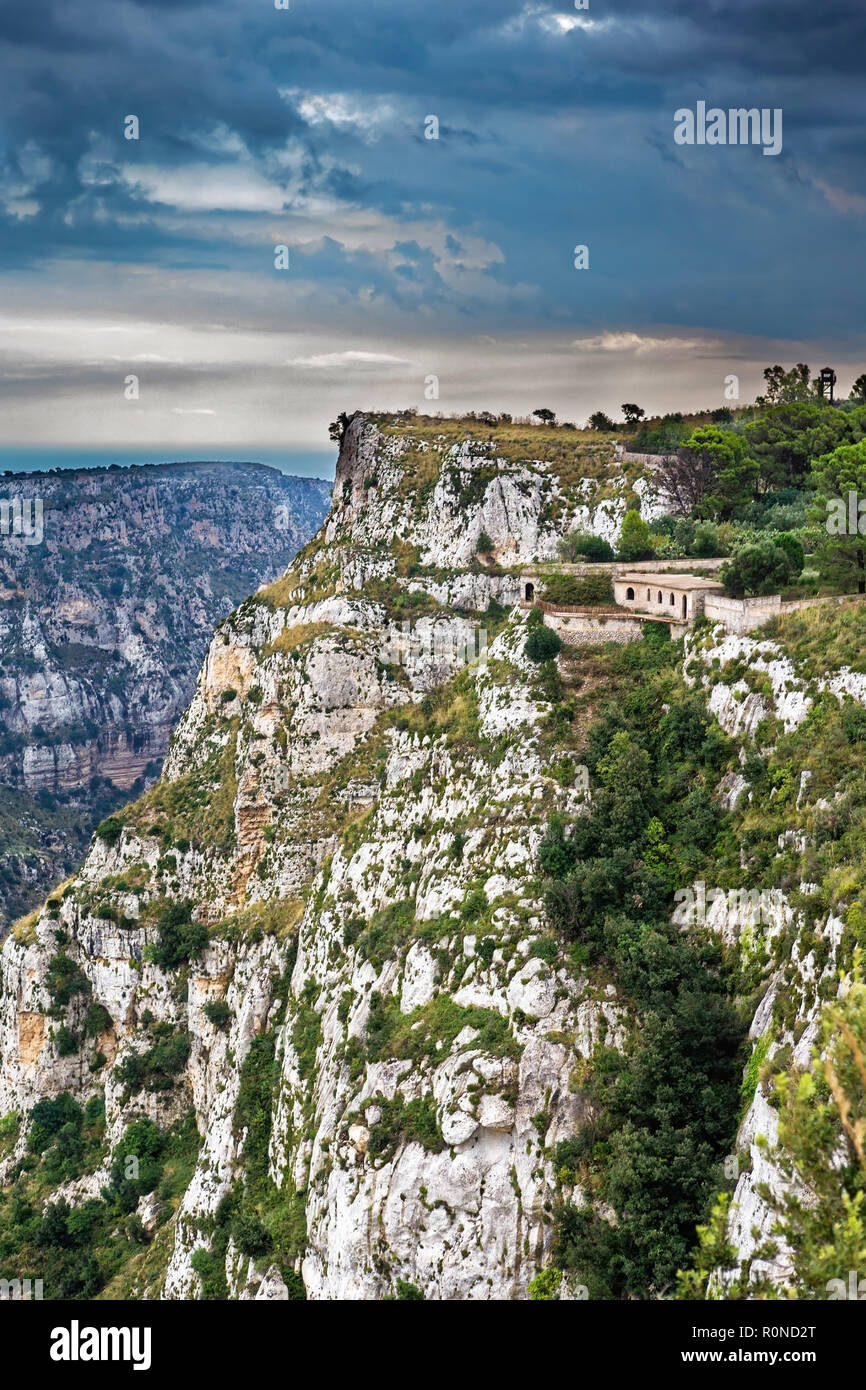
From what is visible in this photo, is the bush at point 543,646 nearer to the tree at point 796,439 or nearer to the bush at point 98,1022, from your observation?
the tree at point 796,439

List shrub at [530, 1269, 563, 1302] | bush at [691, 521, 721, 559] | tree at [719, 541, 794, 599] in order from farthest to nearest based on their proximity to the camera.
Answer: bush at [691, 521, 721, 559] < tree at [719, 541, 794, 599] < shrub at [530, 1269, 563, 1302]

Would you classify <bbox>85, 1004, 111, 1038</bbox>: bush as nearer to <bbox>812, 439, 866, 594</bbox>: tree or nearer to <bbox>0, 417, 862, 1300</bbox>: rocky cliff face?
<bbox>0, 417, 862, 1300</bbox>: rocky cliff face

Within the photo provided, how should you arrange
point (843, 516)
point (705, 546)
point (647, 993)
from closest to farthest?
point (647, 993) → point (843, 516) → point (705, 546)

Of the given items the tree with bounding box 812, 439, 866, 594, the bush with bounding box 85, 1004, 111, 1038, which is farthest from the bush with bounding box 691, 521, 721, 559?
the bush with bounding box 85, 1004, 111, 1038

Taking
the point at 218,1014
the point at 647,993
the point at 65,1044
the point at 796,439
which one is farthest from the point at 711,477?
the point at 65,1044

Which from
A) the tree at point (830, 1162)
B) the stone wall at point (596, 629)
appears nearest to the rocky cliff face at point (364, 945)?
the stone wall at point (596, 629)

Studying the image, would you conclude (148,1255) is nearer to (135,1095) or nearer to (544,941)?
(135,1095)

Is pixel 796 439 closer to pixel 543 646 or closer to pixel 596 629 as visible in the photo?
pixel 596 629

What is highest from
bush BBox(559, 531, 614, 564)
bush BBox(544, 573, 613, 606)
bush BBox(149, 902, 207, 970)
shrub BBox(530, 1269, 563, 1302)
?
bush BBox(559, 531, 614, 564)
